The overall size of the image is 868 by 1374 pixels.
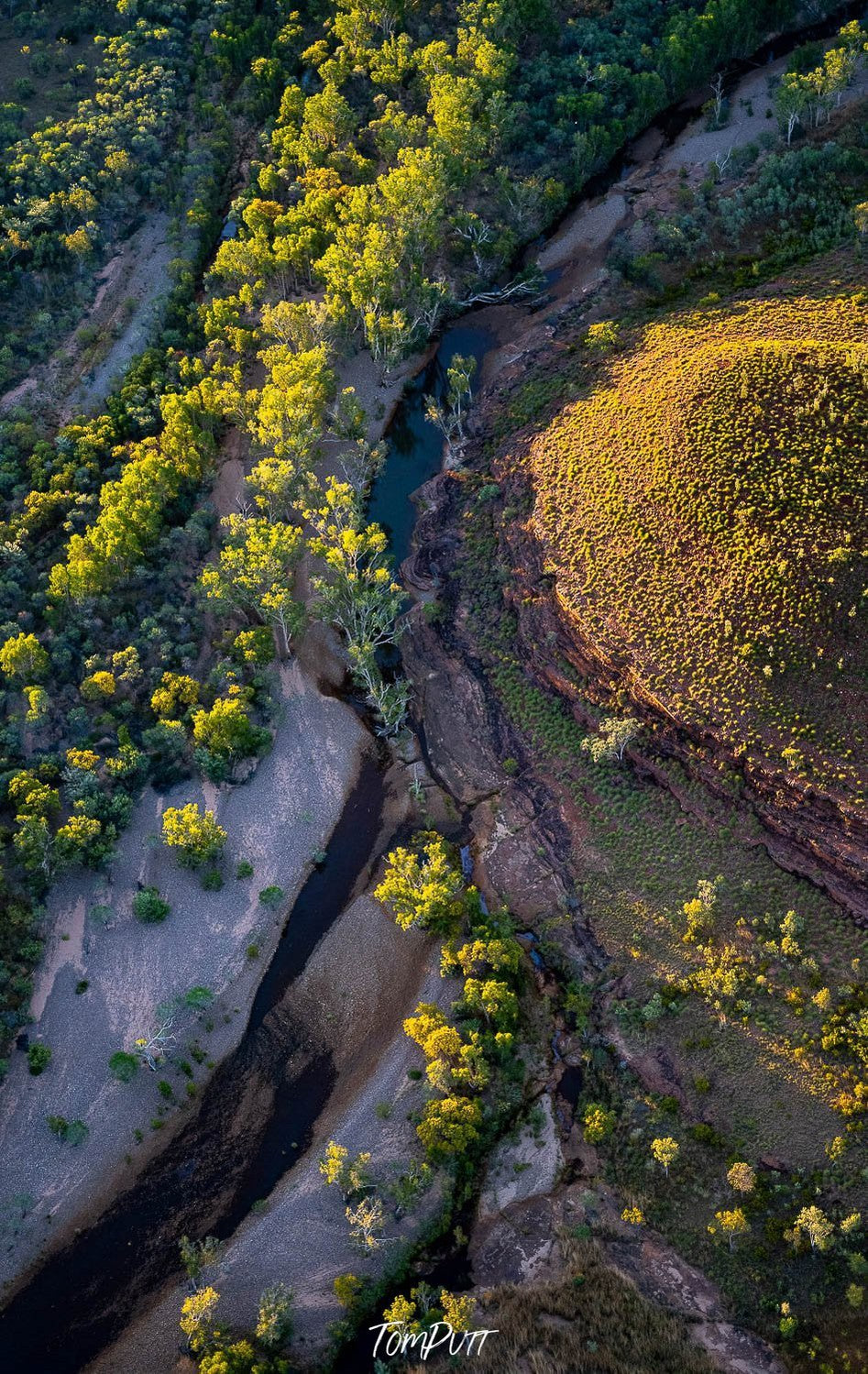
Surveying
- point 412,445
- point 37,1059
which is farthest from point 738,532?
point 37,1059

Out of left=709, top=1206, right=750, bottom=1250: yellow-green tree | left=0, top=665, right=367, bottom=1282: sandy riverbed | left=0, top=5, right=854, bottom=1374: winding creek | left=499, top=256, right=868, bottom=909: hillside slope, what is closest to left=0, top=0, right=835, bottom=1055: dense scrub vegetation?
left=0, top=665, right=367, bottom=1282: sandy riverbed

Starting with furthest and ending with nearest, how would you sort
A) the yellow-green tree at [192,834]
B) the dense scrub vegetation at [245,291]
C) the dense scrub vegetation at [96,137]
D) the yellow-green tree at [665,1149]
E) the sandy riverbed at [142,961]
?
the dense scrub vegetation at [96,137], the dense scrub vegetation at [245,291], the yellow-green tree at [192,834], the sandy riverbed at [142,961], the yellow-green tree at [665,1149]

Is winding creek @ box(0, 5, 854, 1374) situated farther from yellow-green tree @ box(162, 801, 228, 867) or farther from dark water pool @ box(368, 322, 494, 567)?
dark water pool @ box(368, 322, 494, 567)

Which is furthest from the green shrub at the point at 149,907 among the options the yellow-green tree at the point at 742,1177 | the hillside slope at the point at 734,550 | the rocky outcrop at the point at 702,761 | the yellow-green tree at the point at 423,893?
the yellow-green tree at the point at 742,1177

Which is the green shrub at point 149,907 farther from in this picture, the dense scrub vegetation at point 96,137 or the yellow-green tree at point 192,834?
the dense scrub vegetation at point 96,137

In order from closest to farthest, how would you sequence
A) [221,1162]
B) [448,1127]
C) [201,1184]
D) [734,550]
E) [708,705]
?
[448,1127], [201,1184], [221,1162], [708,705], [734,550]

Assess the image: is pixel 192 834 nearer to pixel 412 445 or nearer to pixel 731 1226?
pixel 731 1226
